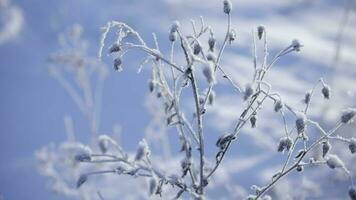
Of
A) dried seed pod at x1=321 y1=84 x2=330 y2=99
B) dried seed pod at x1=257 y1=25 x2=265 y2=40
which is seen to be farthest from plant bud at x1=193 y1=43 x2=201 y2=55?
dried seed pod at x1=321 y1=84 x2=330 y2=99

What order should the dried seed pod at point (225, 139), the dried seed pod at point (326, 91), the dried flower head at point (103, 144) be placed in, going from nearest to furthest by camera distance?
1. the dried flower head at point (103, 144)
2. the dried seed pod at point (225, 139)
3. the dried seed pod at point (326, 91)

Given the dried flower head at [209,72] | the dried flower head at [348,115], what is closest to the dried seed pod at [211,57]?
the dried flower head at [209,72]

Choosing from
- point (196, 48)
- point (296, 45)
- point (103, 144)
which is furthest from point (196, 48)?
point (103, 144)

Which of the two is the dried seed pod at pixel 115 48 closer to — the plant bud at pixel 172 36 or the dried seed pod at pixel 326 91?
the plant bud at pixel 172 36

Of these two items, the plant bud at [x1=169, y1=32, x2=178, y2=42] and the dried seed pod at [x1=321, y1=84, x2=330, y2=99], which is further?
the dried seed pod at [x1=321, y1=84, x2=330, y2=99]

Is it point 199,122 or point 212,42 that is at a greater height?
point 212,42

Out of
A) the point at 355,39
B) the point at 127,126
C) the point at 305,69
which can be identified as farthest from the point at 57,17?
the point at 355,39

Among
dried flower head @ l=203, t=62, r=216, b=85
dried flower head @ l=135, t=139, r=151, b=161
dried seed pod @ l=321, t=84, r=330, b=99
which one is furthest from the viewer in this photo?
dried seed pod @ l=321, t=84, r=330, b=99

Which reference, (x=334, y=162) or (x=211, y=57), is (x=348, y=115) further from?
(x=211, y=57)

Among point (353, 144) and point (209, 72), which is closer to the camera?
point (209, 72)

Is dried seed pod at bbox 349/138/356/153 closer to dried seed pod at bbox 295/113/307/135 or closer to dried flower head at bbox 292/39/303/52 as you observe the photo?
dried seed pod at bbox 295/113/307/135

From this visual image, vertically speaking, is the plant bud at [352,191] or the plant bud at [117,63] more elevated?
the plant bud at [117,63]

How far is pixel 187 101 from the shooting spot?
1243cm

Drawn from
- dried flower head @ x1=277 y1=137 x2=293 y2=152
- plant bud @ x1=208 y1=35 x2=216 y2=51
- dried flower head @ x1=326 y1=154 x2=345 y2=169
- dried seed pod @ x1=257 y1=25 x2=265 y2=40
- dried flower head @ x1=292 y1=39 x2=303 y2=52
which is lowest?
dried flower head @ x1=326 y1=154 x2=345 y2=169
